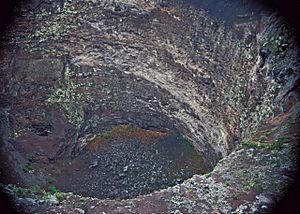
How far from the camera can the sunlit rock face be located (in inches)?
390

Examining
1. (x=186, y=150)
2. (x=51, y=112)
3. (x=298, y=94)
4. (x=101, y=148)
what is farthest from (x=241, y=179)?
(x=51, y=112)

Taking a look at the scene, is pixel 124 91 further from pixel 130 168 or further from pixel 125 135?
pixel 130 168

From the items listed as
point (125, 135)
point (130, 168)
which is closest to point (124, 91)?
point (125, 135)

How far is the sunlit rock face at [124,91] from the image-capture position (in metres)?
9.91

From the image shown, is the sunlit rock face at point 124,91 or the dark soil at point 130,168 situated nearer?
the sunlit rock face at point 124,91

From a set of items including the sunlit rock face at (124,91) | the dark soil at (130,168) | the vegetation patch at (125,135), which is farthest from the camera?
the vegetation patch at (125,135)

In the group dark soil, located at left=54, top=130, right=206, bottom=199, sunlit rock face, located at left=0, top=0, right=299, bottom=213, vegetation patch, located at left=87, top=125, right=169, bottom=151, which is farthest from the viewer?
vegetation patch, located at left=87, top=125, right=169, bottom=151

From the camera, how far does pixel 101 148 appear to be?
12094 millimetres

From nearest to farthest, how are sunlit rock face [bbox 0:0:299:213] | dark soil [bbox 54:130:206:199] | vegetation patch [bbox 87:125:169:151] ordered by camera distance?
sunlit rock face [bbox 0:0:299:213]
dark soil [bbox 54:130:206:199]
vegetation patch [bbox 87:125:169:151]

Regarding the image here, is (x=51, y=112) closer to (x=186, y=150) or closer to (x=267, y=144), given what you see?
(x=186, y=150)

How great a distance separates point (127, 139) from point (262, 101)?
5352 millimetres

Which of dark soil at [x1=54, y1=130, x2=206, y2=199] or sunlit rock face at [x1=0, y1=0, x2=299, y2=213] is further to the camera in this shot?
dark soil at [x1=54, y1=130, x2=206, y2=199]

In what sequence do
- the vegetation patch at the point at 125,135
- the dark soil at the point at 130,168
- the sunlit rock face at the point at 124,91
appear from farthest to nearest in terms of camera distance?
the vegetation patch at the point at 125,135 → the dark soil at the point at 130,168 → the sunlit rock face at the point at 124,91

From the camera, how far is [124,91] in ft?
40.8
